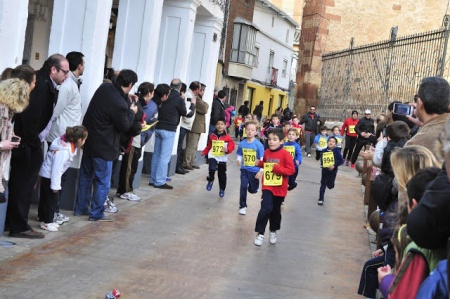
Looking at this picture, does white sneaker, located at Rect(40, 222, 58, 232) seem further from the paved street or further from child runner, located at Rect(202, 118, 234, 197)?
child runner, located at Rect(202, 118, 234, 197)

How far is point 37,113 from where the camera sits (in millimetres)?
7340

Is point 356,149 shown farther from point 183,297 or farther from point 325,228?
point 183,297

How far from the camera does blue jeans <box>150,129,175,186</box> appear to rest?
40.8 feet

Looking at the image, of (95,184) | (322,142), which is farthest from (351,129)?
(95,184)

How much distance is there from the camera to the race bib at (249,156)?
11.2 metres

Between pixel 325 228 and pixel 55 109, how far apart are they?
476 centimetres

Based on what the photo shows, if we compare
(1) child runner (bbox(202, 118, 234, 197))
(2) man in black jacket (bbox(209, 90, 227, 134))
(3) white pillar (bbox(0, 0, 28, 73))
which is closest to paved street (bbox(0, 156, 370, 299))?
(1) child runner (bbox(202, 118, 234, 197))

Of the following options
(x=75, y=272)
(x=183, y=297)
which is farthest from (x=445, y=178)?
(x=75, y=272)

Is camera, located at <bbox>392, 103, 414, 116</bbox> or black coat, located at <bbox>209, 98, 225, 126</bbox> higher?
camera, located at <bbox>392, 103, 414, 116</bbox>

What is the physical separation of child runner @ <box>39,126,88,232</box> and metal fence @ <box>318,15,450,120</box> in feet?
35.9

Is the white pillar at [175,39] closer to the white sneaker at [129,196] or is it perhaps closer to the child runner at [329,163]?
the child runner at [329,163]

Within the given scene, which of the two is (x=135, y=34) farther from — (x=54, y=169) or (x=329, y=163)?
(x=329, y=163)

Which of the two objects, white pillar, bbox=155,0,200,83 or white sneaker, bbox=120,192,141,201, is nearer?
white sneaker, bbox=120,192,141,201

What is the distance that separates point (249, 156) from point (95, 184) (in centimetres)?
312
